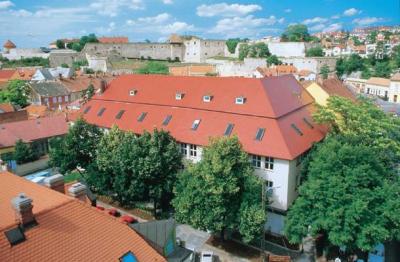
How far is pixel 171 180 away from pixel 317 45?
397 feet

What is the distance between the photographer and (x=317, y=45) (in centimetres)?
13175

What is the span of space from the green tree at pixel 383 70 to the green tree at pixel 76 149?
289 feet

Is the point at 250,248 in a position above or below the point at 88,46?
below

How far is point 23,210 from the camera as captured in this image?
11.1 meters

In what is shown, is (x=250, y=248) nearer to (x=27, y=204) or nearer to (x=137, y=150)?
(x=137, y=150)

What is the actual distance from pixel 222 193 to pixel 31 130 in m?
28.4

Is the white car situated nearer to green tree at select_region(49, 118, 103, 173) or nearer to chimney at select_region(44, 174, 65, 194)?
chimney at select_region(44, 174, 65, 194)

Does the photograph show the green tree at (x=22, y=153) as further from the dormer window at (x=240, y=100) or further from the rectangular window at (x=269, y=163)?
the rectangular window at (x=269, y=163)

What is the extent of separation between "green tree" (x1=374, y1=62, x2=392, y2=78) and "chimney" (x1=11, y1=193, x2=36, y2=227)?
10055 centimetres

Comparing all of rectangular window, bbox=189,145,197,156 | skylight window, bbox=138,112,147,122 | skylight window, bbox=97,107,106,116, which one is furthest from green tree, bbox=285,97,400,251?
skylight window, bbox=97,107,106,116

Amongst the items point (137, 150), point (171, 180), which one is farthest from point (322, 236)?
point (137, 150)

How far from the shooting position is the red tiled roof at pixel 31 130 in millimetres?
37781

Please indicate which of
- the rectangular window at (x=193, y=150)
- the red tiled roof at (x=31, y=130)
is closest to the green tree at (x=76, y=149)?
the rectangular window at (x=193, y=150)

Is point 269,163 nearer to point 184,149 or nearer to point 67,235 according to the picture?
point 184,149
